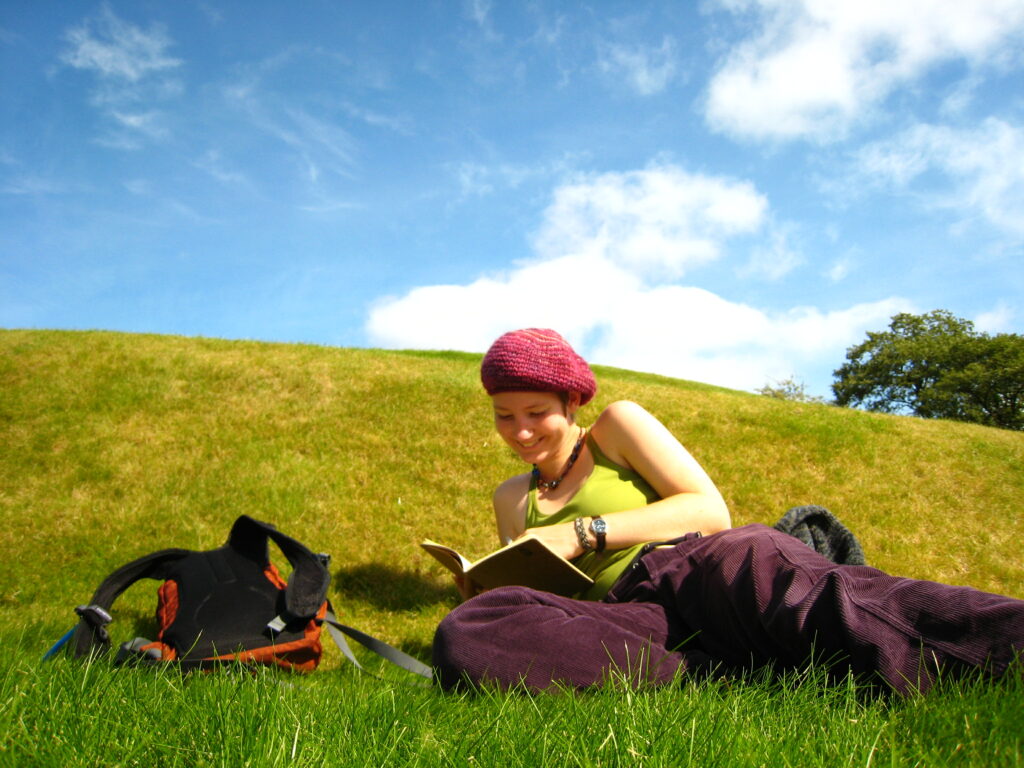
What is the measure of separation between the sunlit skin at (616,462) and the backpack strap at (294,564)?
0.95 metres

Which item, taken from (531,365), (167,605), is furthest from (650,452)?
(167,605)

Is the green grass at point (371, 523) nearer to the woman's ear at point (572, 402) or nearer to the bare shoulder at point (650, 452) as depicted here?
the bare shoulder at point (650, 452)

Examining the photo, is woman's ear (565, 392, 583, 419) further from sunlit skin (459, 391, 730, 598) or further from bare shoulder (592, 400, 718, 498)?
bare shoulder (592, 400, 718, 498)

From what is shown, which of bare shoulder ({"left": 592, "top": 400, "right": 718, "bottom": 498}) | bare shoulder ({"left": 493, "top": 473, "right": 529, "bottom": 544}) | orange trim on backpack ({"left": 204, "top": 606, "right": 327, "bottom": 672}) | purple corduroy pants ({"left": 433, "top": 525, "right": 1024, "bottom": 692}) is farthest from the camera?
bare shoulder ({"left": 493, "top": 473, "right": 529, "bottom": 544})

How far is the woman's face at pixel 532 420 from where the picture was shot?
3772mm

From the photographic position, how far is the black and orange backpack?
3713 millimetres

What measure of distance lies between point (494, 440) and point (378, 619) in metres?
2.84

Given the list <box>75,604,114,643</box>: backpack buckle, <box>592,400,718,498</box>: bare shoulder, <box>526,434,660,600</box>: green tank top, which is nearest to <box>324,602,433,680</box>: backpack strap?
<box>526,434,660,600</box>: green tank top

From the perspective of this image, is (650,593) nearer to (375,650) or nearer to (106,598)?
(375,650)

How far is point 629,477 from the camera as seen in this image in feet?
12.6

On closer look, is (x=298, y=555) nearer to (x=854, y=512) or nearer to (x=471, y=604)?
(x=471, y=604)

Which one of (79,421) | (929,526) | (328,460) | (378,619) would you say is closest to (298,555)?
(378,619)

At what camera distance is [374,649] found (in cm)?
407

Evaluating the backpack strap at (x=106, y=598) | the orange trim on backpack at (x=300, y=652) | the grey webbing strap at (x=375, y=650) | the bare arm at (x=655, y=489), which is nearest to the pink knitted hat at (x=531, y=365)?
the bare arm at (x=655, y=489)
